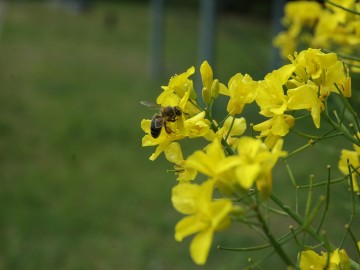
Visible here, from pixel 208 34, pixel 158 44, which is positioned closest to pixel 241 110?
pixel 208 34

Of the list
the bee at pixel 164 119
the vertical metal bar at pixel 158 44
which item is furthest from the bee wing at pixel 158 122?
the vertical metal bar at pixel 158 44

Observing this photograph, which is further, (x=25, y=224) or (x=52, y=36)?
(x=52, y=36)

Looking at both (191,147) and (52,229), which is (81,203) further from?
(191,147)

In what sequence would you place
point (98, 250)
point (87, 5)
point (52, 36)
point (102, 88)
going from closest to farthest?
1. point (98, 250)
2. point (102, 88)
3. point (52, 36)
4. point (87, 5)

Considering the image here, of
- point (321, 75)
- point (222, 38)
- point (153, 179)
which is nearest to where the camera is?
point (321, 75)

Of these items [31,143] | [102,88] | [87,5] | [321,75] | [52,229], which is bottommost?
[87,5]

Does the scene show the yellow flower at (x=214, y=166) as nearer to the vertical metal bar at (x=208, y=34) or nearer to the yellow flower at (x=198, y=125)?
the yellow flower at (x=198, y=125)

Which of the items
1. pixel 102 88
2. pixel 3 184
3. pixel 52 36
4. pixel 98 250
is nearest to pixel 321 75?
pixel 98 250
